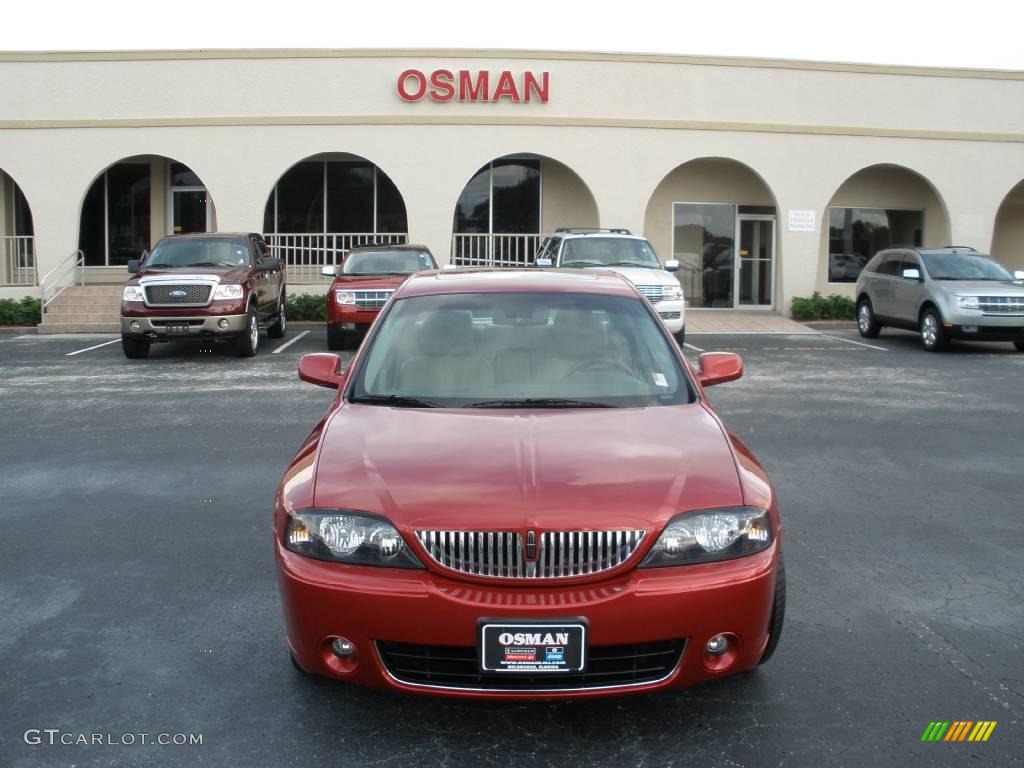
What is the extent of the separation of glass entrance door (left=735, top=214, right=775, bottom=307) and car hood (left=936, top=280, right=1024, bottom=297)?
8708 mm

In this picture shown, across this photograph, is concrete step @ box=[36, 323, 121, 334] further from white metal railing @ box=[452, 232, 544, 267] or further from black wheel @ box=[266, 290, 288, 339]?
white metal railing @ box=[452, 232, 544, 267]

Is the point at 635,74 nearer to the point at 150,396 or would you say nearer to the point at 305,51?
the point at 305,51

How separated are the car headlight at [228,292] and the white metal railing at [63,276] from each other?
8967 mm

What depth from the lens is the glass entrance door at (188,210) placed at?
86.5 ft

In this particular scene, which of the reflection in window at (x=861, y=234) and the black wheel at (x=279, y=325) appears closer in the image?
the black wheel at (x=279, y=325)

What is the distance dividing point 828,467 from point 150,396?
7.79 meters

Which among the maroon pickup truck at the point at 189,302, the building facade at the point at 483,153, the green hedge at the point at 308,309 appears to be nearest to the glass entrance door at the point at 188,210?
the building facade at the point at 483,153

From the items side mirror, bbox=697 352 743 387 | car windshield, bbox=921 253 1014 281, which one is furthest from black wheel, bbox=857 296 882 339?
side mirror, bbox=697 352 743 387

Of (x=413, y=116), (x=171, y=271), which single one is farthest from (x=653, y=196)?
(x=171, y=271)

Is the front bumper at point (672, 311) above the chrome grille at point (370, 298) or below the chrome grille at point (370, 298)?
below

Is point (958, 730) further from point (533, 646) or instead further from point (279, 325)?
point (279, 325)

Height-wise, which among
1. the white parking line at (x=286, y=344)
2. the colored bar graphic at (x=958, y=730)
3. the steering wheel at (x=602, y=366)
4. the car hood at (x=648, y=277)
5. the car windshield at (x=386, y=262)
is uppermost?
the car windshield at (x=386, y=262)

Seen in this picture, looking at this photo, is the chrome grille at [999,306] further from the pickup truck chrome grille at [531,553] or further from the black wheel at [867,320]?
the pickup truck chrome grille at [531,553]

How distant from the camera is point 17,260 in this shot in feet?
83.9
